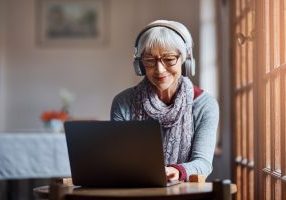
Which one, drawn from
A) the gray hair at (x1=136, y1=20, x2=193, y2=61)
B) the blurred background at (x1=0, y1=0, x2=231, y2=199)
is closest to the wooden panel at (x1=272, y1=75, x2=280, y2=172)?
the gray hair at (x1=136, y1=20, x2=193, y2=61)

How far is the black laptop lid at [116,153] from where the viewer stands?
3.98ft

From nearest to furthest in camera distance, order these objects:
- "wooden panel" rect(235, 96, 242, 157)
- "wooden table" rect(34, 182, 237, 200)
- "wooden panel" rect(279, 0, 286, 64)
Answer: "wooden table" rect(34, 182, 237, 200), "wooden panel" rect(279, 0, 286, 64), "wooden panel" rect(235, 96, 242, 157)

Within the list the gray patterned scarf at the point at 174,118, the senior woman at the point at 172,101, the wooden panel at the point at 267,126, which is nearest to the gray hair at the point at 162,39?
the senior woman at the point at 172,101

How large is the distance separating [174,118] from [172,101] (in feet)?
0.22

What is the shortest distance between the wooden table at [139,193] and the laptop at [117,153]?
0.03 meters

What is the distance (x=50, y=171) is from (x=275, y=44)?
1997mm

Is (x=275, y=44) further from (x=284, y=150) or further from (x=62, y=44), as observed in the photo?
(x=62, y=44)

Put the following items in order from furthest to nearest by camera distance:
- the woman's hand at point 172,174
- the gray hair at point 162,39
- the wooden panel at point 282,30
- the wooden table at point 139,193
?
the wooden panel at point 282,30
the gray hair at point 162,39
the woman's hand at point 172,174
the wooden table at point 139,193

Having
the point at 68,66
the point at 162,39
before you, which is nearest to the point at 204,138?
the point at 162,39

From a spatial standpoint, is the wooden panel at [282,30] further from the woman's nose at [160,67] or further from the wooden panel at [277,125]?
the woman's nose at [160,67]

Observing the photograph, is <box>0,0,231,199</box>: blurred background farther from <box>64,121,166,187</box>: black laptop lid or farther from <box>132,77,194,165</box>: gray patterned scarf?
<box>64,121,166,187</box>: black laptop lid

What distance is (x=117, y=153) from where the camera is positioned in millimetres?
1236

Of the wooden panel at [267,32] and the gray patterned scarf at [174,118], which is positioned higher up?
the wooden panel at [267,32]

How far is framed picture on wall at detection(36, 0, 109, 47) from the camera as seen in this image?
5.87m
